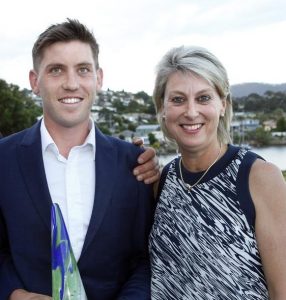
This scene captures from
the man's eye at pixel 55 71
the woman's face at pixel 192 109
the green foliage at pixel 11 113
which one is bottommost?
the green foliage at pixel 11 113

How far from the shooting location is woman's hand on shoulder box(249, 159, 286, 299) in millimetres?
2139

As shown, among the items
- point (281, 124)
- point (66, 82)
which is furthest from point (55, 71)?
point (281, 124)

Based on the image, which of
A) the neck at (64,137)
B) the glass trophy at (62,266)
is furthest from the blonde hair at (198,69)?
the glass trophy at (62,266)

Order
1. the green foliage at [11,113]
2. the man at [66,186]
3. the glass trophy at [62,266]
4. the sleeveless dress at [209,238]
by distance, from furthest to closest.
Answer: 1. the green foliage at [11,113]
2. the man at [66,186]
3. the sleeveless dress at [209,238]
4. the glass trophy at [62,266]

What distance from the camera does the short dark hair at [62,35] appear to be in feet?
7.85

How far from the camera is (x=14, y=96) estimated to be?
113 ft

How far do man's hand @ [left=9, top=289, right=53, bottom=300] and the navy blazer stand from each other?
34mm

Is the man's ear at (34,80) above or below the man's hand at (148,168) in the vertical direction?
above

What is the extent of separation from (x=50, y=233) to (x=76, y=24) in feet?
3.51

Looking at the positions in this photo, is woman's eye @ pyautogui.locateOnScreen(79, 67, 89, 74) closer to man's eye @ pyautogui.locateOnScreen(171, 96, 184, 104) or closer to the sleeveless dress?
man's eye @ pyautogui.locateOnScreen(171, 96, 184, 104)

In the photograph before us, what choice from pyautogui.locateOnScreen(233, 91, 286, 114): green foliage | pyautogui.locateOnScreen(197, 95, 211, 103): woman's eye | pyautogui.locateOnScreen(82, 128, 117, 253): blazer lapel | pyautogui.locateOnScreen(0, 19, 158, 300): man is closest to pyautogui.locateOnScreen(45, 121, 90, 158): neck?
pyautogui.locateOnScreen(0, 19, 158, 300): man

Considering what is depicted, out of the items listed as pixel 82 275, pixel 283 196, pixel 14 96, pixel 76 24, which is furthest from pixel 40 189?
pixel 14 96

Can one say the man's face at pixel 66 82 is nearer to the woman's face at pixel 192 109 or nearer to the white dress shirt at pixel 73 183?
the white dress shirt at pixel 73 183

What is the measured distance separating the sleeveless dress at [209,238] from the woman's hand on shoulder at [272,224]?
0.05 metres
